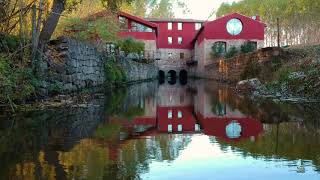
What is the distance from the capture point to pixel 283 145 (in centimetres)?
830

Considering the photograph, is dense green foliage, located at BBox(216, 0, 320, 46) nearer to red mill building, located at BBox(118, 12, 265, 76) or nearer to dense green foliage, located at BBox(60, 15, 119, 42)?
red mill building, located at BBox(118, 12, 265, 76)

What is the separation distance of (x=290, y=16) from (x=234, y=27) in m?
7.11

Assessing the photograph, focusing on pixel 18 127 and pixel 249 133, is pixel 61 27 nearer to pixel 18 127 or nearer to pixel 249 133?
pixel 18 127

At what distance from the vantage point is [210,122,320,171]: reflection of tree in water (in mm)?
7422

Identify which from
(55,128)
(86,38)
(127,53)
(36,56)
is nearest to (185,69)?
(127,53)

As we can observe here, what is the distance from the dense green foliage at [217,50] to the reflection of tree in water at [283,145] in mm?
47876

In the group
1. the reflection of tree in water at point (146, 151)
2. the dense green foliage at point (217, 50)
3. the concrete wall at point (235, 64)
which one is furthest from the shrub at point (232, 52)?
the reflection of tree in water at point (146, 151)

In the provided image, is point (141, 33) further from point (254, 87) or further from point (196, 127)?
point (196, 127)

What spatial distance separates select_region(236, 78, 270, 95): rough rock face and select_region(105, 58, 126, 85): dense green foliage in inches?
352

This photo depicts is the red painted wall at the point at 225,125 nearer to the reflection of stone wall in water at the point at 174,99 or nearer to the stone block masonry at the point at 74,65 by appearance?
the reflection of stone wall in water at the point at 174,99

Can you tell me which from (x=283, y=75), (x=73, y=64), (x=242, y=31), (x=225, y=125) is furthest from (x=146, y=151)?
(x=242, y=31)

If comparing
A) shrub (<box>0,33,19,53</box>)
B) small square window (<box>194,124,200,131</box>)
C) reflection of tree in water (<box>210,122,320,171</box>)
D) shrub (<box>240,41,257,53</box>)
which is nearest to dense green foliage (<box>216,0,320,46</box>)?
shrub (<box>240,41,257,53</box>)

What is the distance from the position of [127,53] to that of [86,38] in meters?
13.3

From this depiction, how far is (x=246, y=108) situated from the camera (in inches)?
603
